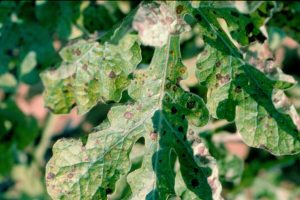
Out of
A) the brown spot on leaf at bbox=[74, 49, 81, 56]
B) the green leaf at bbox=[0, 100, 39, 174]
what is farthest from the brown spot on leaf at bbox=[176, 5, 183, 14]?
the green leaf at bbox=[0, 100, 39, 174]

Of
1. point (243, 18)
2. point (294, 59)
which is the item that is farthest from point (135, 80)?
point (294, 59)

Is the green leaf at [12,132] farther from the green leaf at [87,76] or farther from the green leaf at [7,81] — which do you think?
the green leaf at [87,76]

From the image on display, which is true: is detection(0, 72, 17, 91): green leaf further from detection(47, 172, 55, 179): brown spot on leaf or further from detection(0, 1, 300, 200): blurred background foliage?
detection(47, 172, 55, 179): brown spot on leaf

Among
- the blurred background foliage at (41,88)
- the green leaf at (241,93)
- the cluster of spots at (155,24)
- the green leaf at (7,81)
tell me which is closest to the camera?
the cluster of spots at (155,24)

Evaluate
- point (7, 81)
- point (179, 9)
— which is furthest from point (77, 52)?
point (7, 81)

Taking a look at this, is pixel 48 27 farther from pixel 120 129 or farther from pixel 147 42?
pixel 147 42

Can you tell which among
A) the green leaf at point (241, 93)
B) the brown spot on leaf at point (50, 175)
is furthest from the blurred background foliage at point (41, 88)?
the brown spot on leaf at point (50, 175)
